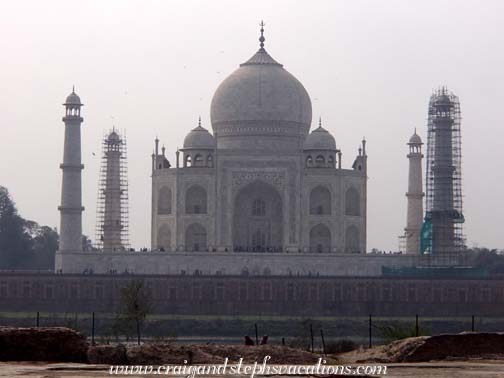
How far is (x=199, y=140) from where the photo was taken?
191ft

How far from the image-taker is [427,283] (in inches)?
2002

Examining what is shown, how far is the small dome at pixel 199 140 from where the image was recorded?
5800cm

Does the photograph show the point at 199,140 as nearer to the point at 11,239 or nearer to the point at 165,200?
the point at 165,200

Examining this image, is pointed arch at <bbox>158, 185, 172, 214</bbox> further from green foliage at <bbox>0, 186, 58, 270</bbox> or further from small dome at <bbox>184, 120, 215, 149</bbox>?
green foliage at <bbox>0, 186, 58, 270</bbox>

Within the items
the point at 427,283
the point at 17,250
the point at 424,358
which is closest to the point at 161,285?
the point at 427,283

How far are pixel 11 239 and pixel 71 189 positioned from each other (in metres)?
9.84

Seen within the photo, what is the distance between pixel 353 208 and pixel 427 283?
25.4 ft

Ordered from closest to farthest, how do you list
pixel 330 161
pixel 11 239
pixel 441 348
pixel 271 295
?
pixel 441 348 → pixel 271 295 → pixel 330 161 → pixel 11 239

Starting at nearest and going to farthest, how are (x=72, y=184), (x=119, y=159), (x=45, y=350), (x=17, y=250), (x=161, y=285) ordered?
(x=45, y=350) → (x=161, y=285) → (x=72, y=184) → (x=119, y=159) → (x=17, y=250)

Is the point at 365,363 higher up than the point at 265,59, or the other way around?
the point at 265,59

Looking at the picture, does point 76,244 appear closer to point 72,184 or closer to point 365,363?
point 72,184

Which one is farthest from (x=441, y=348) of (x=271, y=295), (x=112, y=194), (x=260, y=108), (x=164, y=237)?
(x=112, y=194)

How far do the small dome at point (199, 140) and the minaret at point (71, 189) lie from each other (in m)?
4.85

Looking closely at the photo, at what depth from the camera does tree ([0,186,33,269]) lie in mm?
63844
